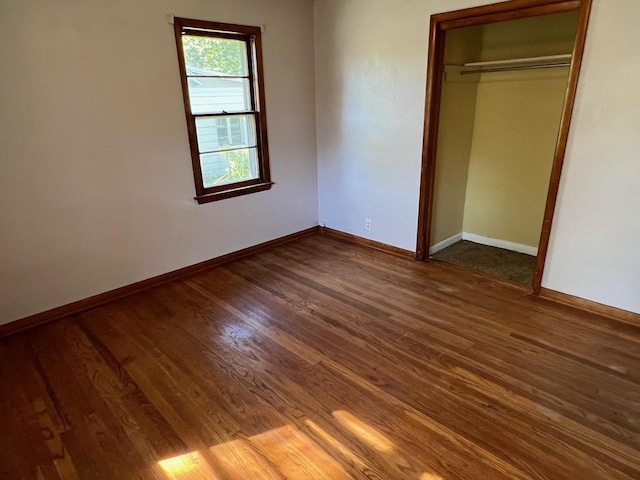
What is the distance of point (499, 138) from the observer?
3.91 m

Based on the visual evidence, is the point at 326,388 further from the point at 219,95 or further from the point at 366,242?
the point at 219,95

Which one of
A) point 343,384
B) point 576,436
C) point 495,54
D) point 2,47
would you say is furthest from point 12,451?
point 495,54

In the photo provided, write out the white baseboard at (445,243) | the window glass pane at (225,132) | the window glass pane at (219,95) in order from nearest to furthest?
the window glass pane at (219,95) → the window glass pane at (225,132) → the white baseboard at (445,243)

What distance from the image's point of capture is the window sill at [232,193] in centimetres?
349

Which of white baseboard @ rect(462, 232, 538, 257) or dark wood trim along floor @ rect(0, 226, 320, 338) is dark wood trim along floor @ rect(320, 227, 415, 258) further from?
white baseboard @ rect(462, 232, 538, 257)

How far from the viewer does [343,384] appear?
215cm

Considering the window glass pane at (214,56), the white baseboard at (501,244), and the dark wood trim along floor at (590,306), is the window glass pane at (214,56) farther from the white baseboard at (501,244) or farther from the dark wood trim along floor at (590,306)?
the dark wood trim along floor at (590,306)

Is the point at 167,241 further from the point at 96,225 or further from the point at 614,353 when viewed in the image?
the point at 614,353

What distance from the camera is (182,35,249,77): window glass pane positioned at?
320 centimetres

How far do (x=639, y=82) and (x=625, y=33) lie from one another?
0.98 ft

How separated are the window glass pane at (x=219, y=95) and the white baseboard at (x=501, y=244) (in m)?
2.73

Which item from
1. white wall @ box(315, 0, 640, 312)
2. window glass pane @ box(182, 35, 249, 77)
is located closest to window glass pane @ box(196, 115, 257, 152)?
window glass pane @ box(182, 35, 249, 77)

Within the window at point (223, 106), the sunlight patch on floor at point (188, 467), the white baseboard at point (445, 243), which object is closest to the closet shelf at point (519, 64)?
the white baseboard at point (445, 243)

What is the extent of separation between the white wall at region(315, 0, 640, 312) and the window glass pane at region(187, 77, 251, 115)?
886mm
